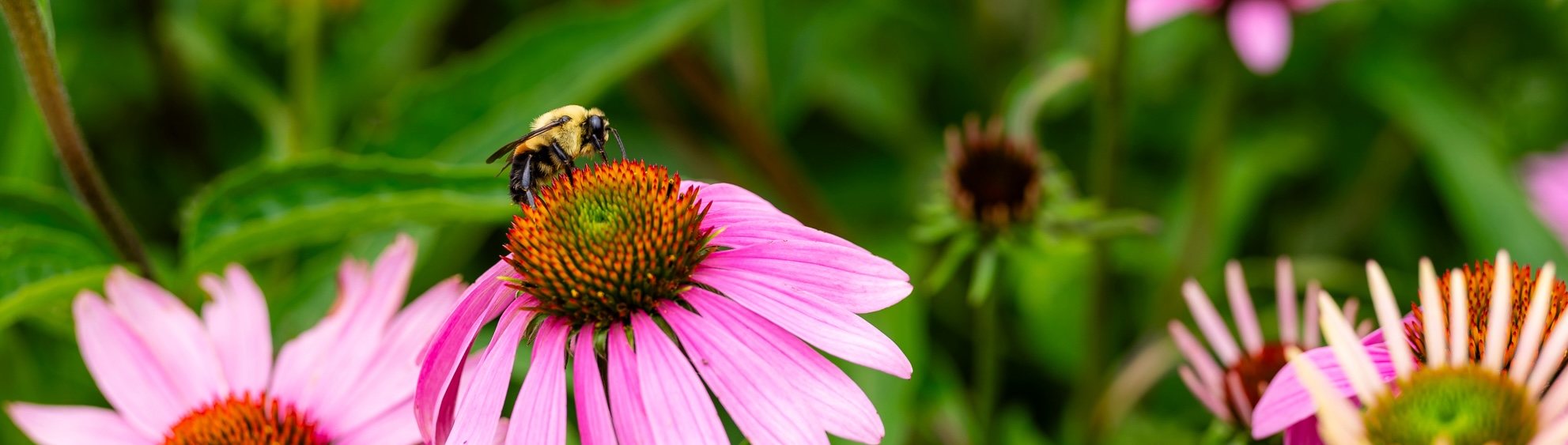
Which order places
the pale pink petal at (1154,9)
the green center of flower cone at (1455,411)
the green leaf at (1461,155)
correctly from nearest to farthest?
1. the green center of flower cone at (1455,411)
2. the pale pink petal at (1154,9)
3. the green leaf at (1461,155)

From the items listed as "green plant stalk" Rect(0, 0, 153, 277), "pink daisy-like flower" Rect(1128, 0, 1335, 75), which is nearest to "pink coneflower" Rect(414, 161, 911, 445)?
"green plant stalk" Rect(0, 0, 153, 277)


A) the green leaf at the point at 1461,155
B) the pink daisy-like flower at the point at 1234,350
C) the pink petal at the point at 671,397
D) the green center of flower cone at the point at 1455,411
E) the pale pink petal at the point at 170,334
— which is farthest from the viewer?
the green leaf at the point at 1461,155

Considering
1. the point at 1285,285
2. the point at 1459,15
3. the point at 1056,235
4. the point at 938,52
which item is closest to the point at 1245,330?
the point at 1285,285

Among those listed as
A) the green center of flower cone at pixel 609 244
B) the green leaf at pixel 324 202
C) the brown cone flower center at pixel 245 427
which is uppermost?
the green leaf at pixel 324 202

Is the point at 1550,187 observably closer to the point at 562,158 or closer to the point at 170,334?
the point at 562,158

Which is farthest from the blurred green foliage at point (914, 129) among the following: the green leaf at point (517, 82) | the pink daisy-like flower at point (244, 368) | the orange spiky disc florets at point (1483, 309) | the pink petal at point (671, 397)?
the orange spiky disc florets at point (1483, 309)

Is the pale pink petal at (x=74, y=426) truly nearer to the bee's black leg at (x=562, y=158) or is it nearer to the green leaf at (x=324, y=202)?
the green leaf at (x=324, y=202)

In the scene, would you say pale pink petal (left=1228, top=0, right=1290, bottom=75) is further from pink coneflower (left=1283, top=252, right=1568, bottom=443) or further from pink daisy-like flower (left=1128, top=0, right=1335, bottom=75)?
pink coneflower (left=1283, top=252, right=1568, bottom=443)

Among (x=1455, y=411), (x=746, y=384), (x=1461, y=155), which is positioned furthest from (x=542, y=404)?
(x=1461, y=155)
